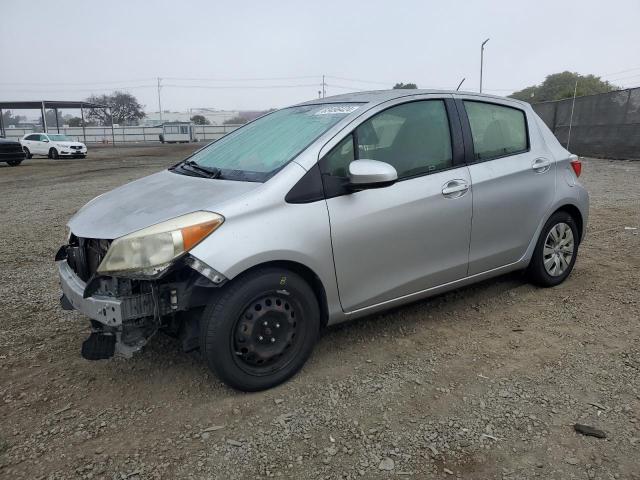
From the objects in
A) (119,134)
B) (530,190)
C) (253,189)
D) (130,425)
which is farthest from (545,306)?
(119,134)

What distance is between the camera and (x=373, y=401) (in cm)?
279

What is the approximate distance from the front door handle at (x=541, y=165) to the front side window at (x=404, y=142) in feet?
2.97

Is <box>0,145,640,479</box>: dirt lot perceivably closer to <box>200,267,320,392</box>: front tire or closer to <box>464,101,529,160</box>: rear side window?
<box>200,267,320,392</box>: front tire

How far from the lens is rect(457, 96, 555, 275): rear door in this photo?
3693 mm

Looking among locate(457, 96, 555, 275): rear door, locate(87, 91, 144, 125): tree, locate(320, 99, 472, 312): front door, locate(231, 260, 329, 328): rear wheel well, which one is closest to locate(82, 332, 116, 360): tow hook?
locate(231, 260, 329, 328): rear wheel well

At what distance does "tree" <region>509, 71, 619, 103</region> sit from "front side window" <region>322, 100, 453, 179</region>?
4344 cm

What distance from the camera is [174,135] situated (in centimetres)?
5725

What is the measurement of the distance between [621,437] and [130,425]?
7.98ft

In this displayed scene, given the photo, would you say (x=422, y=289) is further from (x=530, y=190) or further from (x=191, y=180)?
(x=191, y=180)

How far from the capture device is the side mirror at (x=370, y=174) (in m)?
2.89

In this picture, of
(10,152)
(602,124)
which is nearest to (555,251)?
(602,124)

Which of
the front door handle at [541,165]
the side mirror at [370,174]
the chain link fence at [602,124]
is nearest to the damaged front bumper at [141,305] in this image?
the side mirror at [370,174]

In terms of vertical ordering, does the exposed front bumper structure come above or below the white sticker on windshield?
below

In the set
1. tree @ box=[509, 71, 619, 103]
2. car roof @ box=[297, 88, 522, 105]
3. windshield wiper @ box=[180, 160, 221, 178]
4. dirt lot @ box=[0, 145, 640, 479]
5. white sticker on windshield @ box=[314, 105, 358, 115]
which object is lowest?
dirt lot @ box=[0, 145, 640, 479]
